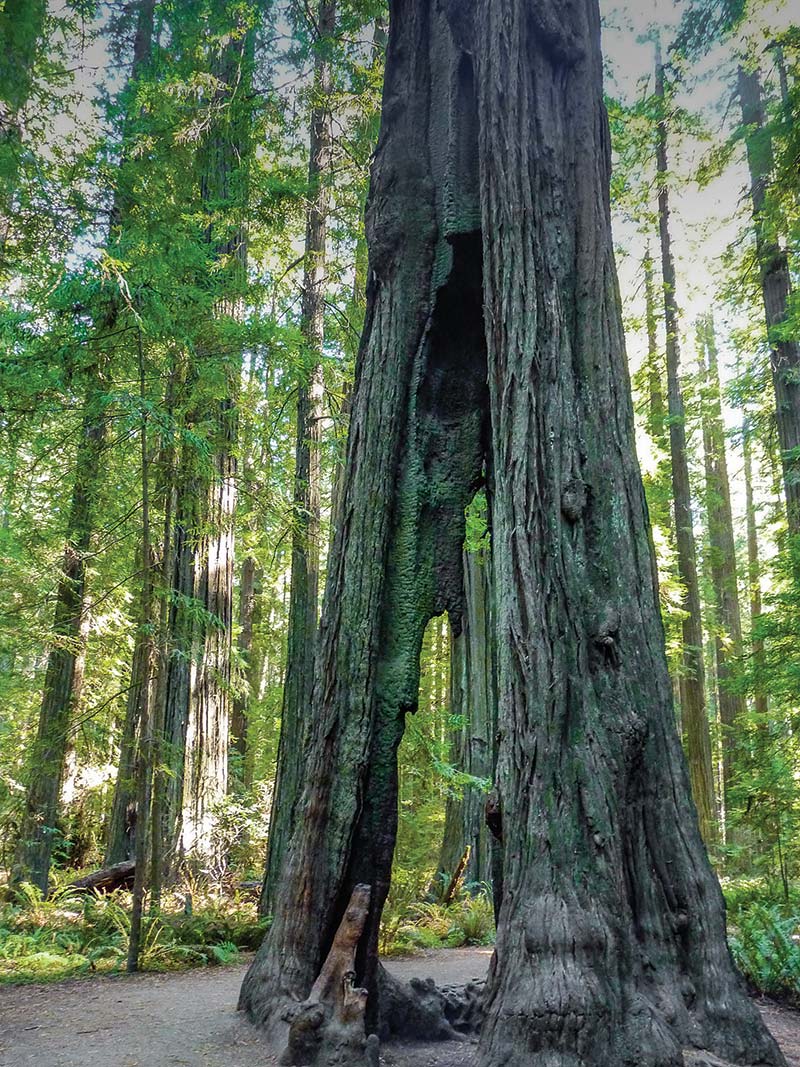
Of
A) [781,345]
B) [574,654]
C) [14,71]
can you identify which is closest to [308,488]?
[14,71]

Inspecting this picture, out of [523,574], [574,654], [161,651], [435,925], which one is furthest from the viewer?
[435,925]

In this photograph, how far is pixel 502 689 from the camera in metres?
3.77

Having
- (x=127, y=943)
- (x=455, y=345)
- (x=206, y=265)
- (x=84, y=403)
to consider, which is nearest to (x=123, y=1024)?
(x=127, y=943)

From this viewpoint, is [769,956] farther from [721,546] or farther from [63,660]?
[721,546]

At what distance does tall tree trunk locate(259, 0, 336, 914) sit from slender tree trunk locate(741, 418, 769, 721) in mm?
6114

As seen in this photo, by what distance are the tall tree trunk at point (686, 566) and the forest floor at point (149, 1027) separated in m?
9.63


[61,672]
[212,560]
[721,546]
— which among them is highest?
[721,546]

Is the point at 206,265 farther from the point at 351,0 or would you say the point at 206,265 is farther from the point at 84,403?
the point at 351,0

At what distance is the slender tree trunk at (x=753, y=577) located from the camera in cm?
1124

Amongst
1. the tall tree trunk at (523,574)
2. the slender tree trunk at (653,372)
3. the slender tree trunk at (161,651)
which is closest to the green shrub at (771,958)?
the tall tree trunk at (523,574)

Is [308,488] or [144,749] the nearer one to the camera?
[144,749]

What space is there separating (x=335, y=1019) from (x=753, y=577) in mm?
20760

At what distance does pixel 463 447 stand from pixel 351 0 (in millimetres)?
6336

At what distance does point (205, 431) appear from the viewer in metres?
8.20
